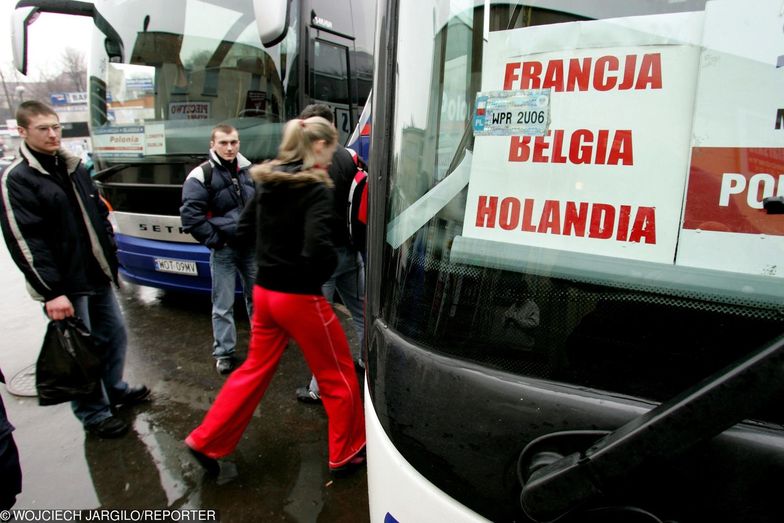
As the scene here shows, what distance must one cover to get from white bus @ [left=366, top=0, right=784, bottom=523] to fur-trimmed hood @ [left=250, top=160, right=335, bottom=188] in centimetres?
112

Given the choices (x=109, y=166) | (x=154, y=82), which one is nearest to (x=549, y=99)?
(x=154, y=82)

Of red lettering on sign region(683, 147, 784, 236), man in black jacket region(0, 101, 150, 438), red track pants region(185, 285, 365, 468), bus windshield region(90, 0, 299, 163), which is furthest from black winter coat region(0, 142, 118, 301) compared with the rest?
red lettering on sign region(683, 147, 784, 236)

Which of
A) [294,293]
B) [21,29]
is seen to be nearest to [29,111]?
[294,293]

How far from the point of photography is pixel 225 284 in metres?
3.65

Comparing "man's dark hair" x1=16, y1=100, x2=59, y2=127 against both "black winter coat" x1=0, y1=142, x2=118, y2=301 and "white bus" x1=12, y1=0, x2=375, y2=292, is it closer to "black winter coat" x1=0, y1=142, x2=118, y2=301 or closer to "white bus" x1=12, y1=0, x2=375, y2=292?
"black winter coat" x1=0, y1=142, x2=118, y2=301

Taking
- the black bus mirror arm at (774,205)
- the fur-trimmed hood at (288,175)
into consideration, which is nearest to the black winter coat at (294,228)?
the fur-trimmed hood at (288,175)

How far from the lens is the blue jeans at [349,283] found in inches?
124

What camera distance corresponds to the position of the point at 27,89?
42.8 meters

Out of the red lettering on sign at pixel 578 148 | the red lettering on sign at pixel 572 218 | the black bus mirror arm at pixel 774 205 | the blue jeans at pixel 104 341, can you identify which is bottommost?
the blue jeans at pixel 104 341

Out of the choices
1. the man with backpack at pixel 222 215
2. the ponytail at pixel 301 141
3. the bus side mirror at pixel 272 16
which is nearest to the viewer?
the bus side mirror at pixel 272 16

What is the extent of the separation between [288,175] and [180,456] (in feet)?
5.93

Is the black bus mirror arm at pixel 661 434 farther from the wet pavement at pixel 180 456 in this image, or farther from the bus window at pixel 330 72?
the bus window at pixel 330 72

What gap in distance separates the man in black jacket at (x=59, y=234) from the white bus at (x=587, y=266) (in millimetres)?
2282

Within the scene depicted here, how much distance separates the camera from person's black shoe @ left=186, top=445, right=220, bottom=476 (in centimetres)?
245
